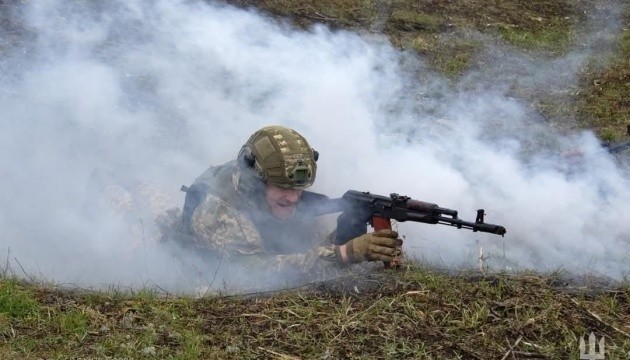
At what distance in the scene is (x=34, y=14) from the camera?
10.0 metres

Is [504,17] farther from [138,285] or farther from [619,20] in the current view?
[138,285]

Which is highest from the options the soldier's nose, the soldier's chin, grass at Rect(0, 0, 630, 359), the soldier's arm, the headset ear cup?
the headset ear cup

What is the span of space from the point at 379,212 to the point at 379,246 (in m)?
0.35

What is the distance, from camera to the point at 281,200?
520 centimetres

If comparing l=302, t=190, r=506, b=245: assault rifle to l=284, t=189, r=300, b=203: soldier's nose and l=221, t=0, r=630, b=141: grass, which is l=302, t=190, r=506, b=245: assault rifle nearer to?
l=284, t=189, r=300, b=203: soldier's nose

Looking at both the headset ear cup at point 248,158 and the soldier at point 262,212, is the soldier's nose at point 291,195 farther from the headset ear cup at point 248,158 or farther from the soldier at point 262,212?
the headset ear cup at point 248,158

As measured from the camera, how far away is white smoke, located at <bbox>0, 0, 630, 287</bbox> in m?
6.07

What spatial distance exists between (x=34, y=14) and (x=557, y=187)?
6694 millimetres

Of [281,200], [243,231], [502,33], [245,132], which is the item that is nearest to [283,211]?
[281,200]

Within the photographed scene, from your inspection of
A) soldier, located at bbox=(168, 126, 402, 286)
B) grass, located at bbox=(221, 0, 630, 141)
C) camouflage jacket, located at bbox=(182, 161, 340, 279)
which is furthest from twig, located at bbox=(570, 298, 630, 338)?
grass, located at bbox=(221, 0, 630, 141)

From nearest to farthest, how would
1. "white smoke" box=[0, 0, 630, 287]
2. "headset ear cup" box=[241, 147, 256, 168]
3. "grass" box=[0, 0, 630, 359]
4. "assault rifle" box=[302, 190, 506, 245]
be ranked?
"grass" box=[0, 0, 630, 359], "assault rifle" box=[302, 190, 506, 245], "headset ear cup" box=[241, 147, 256, 168], "white smoke" box=[0, 0, 630, 287]

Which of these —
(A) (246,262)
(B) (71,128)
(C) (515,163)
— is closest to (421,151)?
(C) (515,163)

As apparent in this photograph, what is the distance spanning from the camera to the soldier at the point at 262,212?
5.04 m

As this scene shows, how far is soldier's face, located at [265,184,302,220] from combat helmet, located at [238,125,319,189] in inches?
2.7
